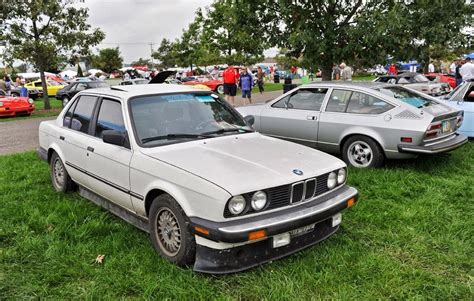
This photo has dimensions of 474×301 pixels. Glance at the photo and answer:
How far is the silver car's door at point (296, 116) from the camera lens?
271 inches

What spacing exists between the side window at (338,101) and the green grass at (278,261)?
173cm

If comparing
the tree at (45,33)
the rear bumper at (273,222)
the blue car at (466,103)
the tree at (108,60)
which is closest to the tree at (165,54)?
the tree at (108,60)

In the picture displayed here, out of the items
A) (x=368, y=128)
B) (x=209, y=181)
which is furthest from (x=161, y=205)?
(x=368, y=128)

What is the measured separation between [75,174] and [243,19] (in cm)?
682

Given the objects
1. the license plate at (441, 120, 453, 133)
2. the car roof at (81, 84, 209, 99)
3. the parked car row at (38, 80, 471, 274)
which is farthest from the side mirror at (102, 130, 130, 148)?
the license plate at (441, 120, 453, 133)

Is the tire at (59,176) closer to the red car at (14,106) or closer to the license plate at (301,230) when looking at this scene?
the license plate at (301,230)

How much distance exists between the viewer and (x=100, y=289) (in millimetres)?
3230

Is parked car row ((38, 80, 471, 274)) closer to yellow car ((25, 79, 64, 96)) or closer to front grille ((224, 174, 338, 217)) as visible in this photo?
front grille ((224, 174, 338, 217))

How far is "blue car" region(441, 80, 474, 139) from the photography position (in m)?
7.88

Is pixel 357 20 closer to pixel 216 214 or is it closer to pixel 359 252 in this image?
pixel 359 252

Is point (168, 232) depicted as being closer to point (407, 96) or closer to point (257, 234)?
point (257, 234)

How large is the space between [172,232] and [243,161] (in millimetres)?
846

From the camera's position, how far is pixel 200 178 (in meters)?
3.21

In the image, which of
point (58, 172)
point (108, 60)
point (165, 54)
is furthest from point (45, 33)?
point (108, 60)
